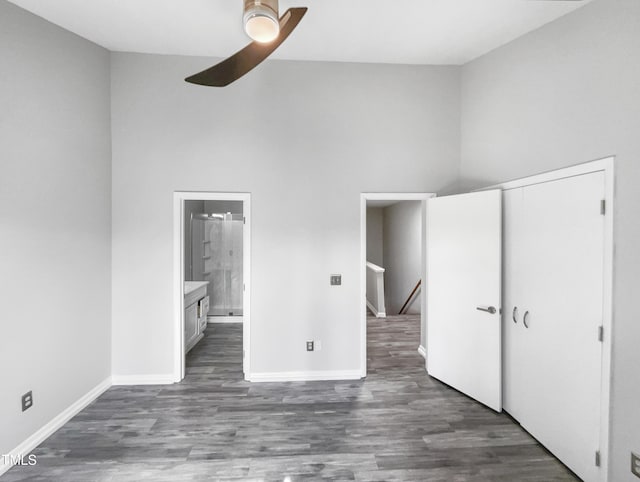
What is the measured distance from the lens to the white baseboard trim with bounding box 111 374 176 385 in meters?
2.94

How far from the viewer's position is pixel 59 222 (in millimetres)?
2344

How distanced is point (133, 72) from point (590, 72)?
153 inches

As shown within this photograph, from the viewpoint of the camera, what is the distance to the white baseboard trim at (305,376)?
301cm

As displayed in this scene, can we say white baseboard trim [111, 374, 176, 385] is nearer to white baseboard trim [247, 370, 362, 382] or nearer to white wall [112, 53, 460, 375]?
white wall [112, 53, 460, 375]

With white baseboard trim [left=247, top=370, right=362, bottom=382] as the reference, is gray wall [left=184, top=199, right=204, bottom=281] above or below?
above

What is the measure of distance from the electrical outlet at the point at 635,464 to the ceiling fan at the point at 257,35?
2989 millimetres

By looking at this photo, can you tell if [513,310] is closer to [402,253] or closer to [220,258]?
[220,258]

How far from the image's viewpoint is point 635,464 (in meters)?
1.61

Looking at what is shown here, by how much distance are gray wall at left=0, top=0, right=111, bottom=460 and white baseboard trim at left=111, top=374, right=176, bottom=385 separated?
0.41 ft

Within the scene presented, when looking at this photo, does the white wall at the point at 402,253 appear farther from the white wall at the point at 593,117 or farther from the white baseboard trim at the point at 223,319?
the white baseboard trim at the point at 223,319

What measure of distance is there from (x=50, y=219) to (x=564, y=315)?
396cm

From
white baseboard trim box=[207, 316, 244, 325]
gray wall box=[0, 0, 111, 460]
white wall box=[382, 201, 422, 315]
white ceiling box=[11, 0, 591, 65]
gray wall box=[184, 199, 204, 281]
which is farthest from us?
white wall box=[382, 201, 422, 315]

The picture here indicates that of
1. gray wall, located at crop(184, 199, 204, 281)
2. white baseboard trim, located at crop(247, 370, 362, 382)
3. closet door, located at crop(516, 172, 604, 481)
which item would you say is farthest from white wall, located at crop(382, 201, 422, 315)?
Answer: gray wall, located at crop(184, 199, 204, 281)

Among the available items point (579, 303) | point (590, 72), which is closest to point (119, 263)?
point (579, 303)
